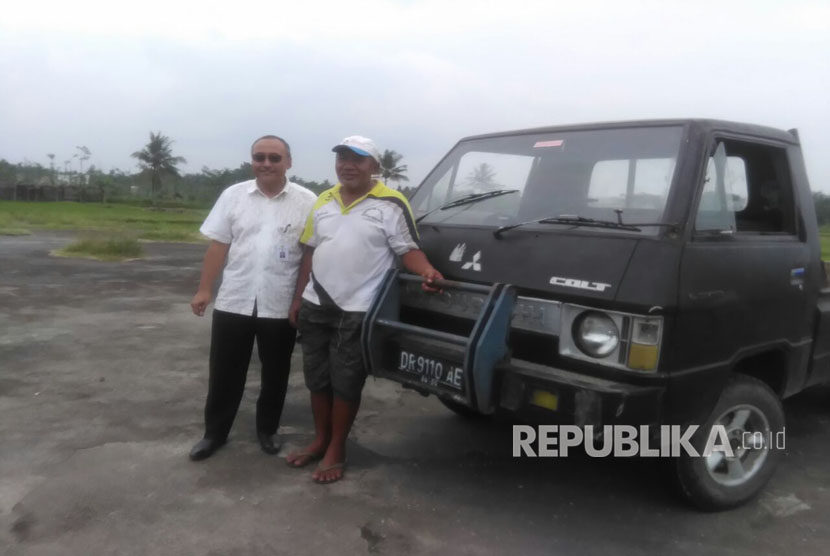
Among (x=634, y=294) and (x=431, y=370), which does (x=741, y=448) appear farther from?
(x=431, y=370)

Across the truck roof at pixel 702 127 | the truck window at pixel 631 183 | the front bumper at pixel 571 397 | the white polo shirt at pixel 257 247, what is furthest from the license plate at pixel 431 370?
Result: the truck roof at pixel 702 127

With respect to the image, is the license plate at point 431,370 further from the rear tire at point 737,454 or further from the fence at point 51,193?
the fence at point 51,193

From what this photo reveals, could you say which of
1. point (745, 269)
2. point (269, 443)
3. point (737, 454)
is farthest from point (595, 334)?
point (269, 443)

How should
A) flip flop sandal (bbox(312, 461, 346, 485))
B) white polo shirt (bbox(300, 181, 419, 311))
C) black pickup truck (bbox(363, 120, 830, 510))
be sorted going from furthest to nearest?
flip flop sandal (bbox(312, 461, 346, 485)) → white polo shirt (bbox(300, 181, 419, 311)) → black pickup truck (bbox(363, 120, 830, 510))

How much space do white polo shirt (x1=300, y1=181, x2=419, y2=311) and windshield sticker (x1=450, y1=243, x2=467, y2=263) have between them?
0.19 meters

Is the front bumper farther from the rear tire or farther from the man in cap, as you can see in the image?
the man in cap

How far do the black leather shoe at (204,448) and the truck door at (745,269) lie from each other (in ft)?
8.46

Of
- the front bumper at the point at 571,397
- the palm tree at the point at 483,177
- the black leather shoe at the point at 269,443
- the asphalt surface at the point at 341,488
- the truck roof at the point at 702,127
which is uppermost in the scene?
the truck roof at the point at 702,127

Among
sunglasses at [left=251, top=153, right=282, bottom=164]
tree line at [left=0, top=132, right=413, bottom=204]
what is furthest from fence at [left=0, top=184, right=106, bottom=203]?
sunglasses at [left=251, top=153, right=282, bottom=164]

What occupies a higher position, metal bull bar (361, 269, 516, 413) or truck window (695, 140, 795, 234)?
truck window (695, 140, 795, 234)

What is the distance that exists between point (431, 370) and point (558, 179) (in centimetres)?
126

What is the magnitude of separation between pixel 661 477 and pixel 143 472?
105 inches

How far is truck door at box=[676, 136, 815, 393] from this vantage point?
3076mm

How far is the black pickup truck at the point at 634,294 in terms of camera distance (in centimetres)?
297
